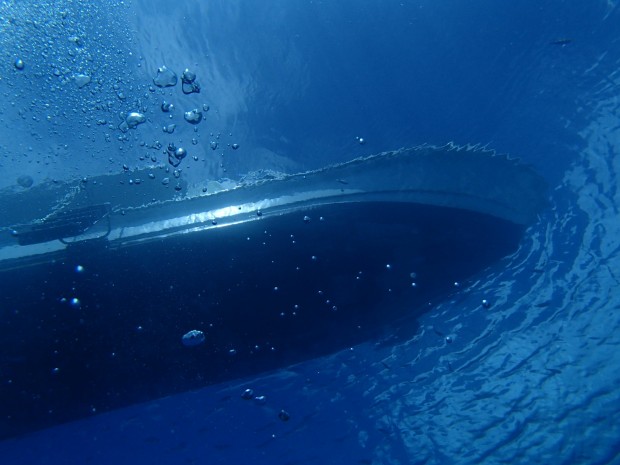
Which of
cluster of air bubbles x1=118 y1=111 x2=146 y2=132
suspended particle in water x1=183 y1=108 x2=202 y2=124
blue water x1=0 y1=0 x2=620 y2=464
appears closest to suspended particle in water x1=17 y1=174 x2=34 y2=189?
blue water x1=0 y1=0 x2=620 y2=464

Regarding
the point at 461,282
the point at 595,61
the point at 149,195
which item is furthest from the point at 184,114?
the point at 595,61

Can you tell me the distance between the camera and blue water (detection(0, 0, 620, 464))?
20.9 feet

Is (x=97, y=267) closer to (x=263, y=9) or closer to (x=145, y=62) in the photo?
(x=145, y=62)

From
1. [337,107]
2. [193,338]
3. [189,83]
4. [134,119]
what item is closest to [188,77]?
[189,83]

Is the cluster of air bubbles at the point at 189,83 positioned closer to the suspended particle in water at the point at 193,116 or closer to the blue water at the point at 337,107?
the blue water at the point at 337,107

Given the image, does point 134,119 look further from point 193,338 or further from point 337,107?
point 193,338

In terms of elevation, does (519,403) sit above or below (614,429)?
above

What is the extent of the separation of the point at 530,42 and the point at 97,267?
27.5 ft

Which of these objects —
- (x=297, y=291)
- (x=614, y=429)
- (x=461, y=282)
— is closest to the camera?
(x=297, y=291)

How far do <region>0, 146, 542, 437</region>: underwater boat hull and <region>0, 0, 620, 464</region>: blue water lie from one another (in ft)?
3.52

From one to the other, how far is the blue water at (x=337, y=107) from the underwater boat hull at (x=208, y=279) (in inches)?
42.3

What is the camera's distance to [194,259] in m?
6.25

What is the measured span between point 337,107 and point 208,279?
4181 mm

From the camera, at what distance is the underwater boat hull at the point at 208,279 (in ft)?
19.7
